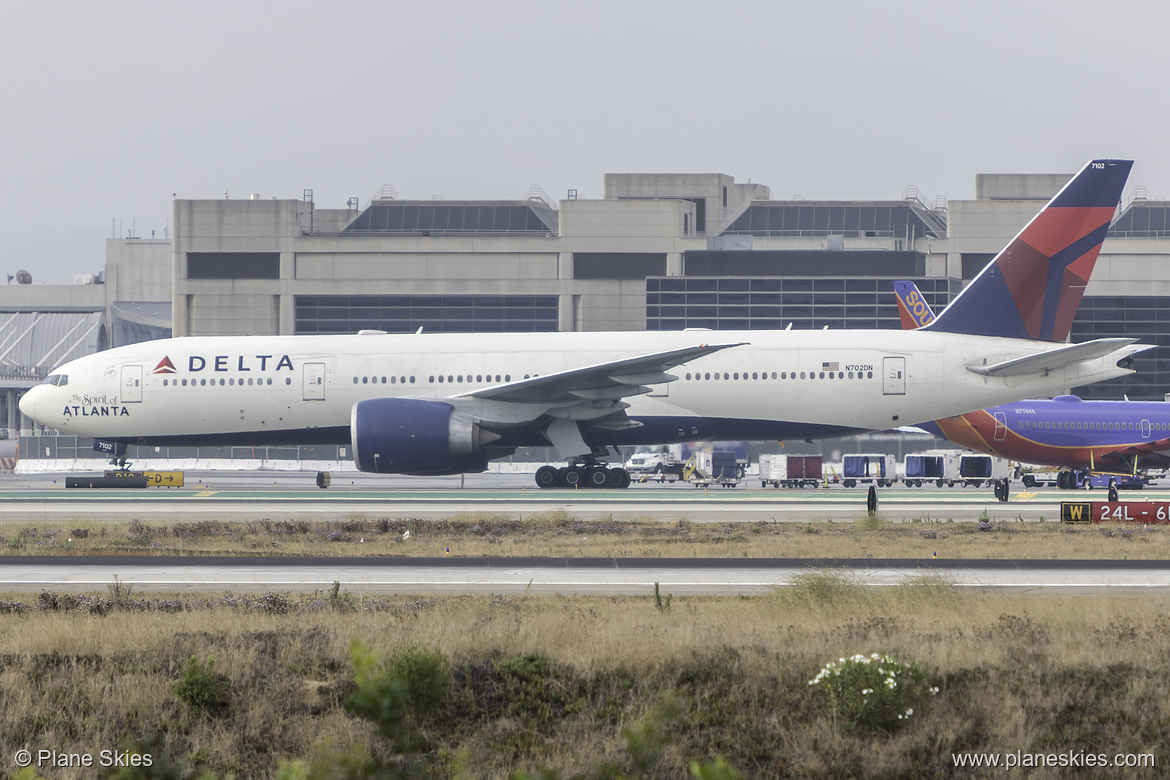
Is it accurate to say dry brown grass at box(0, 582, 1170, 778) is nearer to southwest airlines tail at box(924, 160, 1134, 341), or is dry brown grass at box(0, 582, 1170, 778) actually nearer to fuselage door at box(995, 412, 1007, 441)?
southwest airlines tail at box(924, 160, 1134, 341)

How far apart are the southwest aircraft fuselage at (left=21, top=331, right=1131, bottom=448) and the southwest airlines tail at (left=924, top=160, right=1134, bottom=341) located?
26.3 inches

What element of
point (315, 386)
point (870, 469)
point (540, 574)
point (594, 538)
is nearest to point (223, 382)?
point (315, 386)

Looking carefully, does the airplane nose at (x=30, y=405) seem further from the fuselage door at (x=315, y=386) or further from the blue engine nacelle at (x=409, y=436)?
the blue engine nacelle at (x=409, y=436)

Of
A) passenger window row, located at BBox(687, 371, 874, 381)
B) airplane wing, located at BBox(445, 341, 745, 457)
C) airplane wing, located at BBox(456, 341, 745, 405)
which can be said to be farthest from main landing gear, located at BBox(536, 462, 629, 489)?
passenger window row, located at BBox(687, 371, 874, 381)

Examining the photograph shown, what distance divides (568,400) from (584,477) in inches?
151

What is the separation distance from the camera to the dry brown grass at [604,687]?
1071 centimetres

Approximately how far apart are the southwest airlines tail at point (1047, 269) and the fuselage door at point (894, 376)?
2.30 m

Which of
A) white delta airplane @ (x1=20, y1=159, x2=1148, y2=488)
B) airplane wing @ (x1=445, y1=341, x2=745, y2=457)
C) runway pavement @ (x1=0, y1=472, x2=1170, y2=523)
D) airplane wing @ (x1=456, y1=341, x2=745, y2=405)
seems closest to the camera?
runway pavement @ (x1=0, y1=472, x2=1170, y2=523)

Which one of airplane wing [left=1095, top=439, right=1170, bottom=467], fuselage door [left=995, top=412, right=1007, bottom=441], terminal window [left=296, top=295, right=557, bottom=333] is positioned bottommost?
airplane wing [left=1095, top=439, right=1170, bottom=467]

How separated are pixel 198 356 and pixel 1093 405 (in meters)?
35.7

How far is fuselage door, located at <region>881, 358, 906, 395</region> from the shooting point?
119 ft

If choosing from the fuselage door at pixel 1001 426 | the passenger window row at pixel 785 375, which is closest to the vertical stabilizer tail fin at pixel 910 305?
the fuselage door at pixel 1001 426

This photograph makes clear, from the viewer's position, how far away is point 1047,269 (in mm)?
36969

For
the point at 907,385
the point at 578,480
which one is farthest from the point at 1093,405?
the point at 578,480
